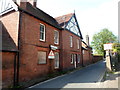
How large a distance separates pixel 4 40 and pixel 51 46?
18.2 feet

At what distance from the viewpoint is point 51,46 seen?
42.9 feet

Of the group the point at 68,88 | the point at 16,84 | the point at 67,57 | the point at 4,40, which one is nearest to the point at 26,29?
the point at 4,40

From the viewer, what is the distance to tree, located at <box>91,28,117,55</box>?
184 ft

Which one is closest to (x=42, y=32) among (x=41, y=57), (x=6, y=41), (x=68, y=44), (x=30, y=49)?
(x=41, y=57)

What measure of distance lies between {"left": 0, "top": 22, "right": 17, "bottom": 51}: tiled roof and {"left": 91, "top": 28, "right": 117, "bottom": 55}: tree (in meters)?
52.6

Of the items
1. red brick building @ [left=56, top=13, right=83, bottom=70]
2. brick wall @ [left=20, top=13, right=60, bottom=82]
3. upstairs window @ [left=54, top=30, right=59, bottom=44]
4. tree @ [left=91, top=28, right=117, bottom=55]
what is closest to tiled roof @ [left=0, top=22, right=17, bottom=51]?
brick wall @ [left=20, top=13, right=60, bottom=82]

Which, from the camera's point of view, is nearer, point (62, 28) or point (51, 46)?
point (51, 46)

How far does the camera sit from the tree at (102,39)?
55947mm

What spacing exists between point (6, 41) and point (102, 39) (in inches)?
2178

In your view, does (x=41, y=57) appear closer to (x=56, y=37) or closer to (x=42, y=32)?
(x=42, y=32)

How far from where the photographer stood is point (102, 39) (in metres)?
57.3

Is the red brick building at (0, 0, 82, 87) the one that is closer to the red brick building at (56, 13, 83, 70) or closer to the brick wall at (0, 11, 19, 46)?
the brick wall at (0, 11, 19, 46)

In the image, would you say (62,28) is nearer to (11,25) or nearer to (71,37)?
(71,37)

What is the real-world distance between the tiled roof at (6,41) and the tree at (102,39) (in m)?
52.6
